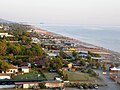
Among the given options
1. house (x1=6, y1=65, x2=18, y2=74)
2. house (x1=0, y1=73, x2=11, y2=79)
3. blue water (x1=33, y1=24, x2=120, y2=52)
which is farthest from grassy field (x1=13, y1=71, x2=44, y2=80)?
blue water (x1=33, y1=24, x2=120, y2=52)

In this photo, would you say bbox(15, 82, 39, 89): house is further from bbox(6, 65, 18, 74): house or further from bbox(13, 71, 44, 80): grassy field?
bbox(6, 65, 18, 74): house

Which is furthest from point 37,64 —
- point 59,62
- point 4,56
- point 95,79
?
point 95,79

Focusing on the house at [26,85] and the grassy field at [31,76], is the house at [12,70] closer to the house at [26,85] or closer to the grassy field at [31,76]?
the grassy field at [31,76]

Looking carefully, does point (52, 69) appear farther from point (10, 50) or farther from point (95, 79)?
point (10, 50)

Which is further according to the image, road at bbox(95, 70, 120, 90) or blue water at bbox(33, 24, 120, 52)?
blue water at bbox(33, 24, 120, 52)

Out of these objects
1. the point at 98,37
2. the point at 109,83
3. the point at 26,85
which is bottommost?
the point at 98,37

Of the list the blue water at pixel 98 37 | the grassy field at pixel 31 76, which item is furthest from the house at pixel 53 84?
the blue water at pixel 98 37

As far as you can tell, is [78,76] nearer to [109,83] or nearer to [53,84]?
[109,83]

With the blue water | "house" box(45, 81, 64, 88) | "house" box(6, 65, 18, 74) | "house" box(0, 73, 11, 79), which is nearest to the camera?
"house" box(45, 81, 64, 88)

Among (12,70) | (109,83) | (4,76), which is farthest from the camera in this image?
(12,70)

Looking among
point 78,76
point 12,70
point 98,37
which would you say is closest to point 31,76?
point 12,70

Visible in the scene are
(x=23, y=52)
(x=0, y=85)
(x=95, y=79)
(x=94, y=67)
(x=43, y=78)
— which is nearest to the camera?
(x=0, y=85)
